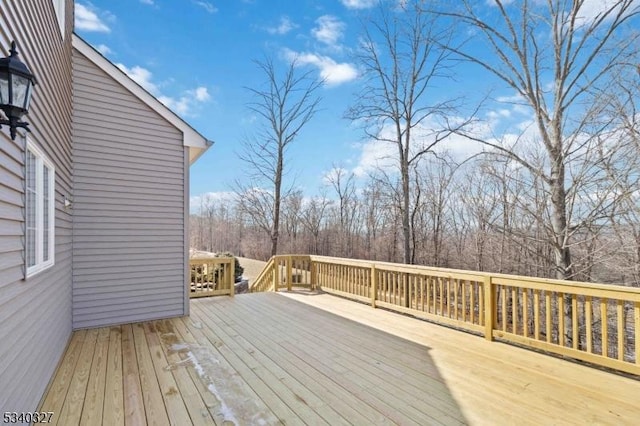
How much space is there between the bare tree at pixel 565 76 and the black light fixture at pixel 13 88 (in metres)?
7.94

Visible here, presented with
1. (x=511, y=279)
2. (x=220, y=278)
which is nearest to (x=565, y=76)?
(x=511, y=279)

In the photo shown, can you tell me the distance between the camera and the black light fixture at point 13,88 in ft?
5.66

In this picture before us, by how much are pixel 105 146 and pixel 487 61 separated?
8.28m

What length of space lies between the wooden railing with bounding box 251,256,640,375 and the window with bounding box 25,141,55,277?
4.76 m

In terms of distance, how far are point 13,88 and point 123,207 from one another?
3837 millimetres

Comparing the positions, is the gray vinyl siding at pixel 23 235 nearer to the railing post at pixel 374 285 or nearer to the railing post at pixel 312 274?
the railing post at pixel 374 285

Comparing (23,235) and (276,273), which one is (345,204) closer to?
(276,273)

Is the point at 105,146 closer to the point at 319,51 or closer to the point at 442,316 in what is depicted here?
the point at 442,316

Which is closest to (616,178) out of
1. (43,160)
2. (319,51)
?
(43,160)

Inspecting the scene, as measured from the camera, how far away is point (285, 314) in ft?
18.9

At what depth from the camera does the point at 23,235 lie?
2.33m

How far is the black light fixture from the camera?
5.66 ft

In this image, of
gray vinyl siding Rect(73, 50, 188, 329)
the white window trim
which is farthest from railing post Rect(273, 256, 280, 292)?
the white window trim

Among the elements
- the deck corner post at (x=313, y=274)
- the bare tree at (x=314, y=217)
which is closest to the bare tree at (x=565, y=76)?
the deck corner post at (x=313, y=274)
